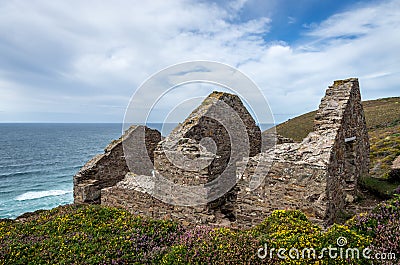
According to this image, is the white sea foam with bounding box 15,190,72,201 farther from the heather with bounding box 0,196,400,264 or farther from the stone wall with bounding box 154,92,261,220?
the heather with bounding box 0,196,400,264

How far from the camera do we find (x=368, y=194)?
9.87 metres

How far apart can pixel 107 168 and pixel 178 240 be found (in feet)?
30.4

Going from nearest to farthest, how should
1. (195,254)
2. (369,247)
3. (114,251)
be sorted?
1. (369,247)
2. (195,254)
3. (114,251)

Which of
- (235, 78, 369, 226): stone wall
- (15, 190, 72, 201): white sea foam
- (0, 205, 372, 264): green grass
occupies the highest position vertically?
(235, 78, 369, 226): stone wall

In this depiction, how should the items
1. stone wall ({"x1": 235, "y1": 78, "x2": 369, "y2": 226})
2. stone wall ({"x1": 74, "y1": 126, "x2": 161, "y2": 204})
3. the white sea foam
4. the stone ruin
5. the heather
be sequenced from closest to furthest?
the heather, stone wall ({"x1": 235, "y1": 78, "x2": 369, "y2": 226}), the stone ruin, stone wall ({"x1": 74, "y1": 126, "x2": 161, "y2": 204}), the white sea foam

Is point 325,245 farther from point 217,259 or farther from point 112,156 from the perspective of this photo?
point 112,156

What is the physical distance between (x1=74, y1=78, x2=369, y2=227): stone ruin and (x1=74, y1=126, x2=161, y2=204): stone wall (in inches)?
2.6

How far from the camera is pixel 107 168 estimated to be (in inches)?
528

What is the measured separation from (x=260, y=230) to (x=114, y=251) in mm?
3003

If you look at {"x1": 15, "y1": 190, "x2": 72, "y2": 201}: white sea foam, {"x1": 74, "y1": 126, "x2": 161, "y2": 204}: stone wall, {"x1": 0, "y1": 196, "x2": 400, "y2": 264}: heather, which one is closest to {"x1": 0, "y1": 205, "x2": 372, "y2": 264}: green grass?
{"x1": 0, "y1": 196, "x2": 400, "y2": 264}: heather

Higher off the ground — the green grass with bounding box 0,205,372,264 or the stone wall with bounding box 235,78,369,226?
the stone wall with bounding box 235,78,369,226

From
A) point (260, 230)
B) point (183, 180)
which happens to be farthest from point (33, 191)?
point (260, 230)

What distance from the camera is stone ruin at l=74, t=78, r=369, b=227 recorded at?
677cm

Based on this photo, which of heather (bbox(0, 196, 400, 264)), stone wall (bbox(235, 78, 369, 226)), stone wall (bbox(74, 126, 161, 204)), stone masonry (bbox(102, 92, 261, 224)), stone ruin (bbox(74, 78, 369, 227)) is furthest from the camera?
stone wall (bbox(74, 126, 161, 204))
